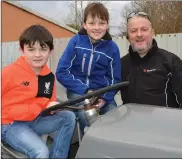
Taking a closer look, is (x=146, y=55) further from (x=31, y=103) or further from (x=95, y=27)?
(x=31, y=103)

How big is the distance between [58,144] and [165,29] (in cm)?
1818

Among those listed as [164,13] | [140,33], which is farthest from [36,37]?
[164,13]

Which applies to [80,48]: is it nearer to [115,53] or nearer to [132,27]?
[115,53]

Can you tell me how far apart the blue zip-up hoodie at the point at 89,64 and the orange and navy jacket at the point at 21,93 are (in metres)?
0.48

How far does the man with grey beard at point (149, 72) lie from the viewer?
304 cm

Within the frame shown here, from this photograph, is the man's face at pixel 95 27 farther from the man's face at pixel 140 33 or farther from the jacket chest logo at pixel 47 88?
the jacket chest logo at pixel 47 88

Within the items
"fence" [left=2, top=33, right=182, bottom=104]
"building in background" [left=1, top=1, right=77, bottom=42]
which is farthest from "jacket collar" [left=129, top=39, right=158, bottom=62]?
"building in background" [left=1, top=1, right=77, bottom=42]

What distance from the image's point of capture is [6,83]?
2230mm

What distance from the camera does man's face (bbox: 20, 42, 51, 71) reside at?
7.74 ft

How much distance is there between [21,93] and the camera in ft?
7.54

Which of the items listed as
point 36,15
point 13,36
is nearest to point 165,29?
point 36,15

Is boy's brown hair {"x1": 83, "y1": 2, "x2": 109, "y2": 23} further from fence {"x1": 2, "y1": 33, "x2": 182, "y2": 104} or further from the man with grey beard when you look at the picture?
fence {"x1": 2, "y1": 33, "x2": 182, "y2": 104}

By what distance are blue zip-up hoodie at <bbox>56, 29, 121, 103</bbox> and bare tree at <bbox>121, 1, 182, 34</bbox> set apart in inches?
587

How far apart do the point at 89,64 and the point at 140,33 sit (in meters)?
0.58
